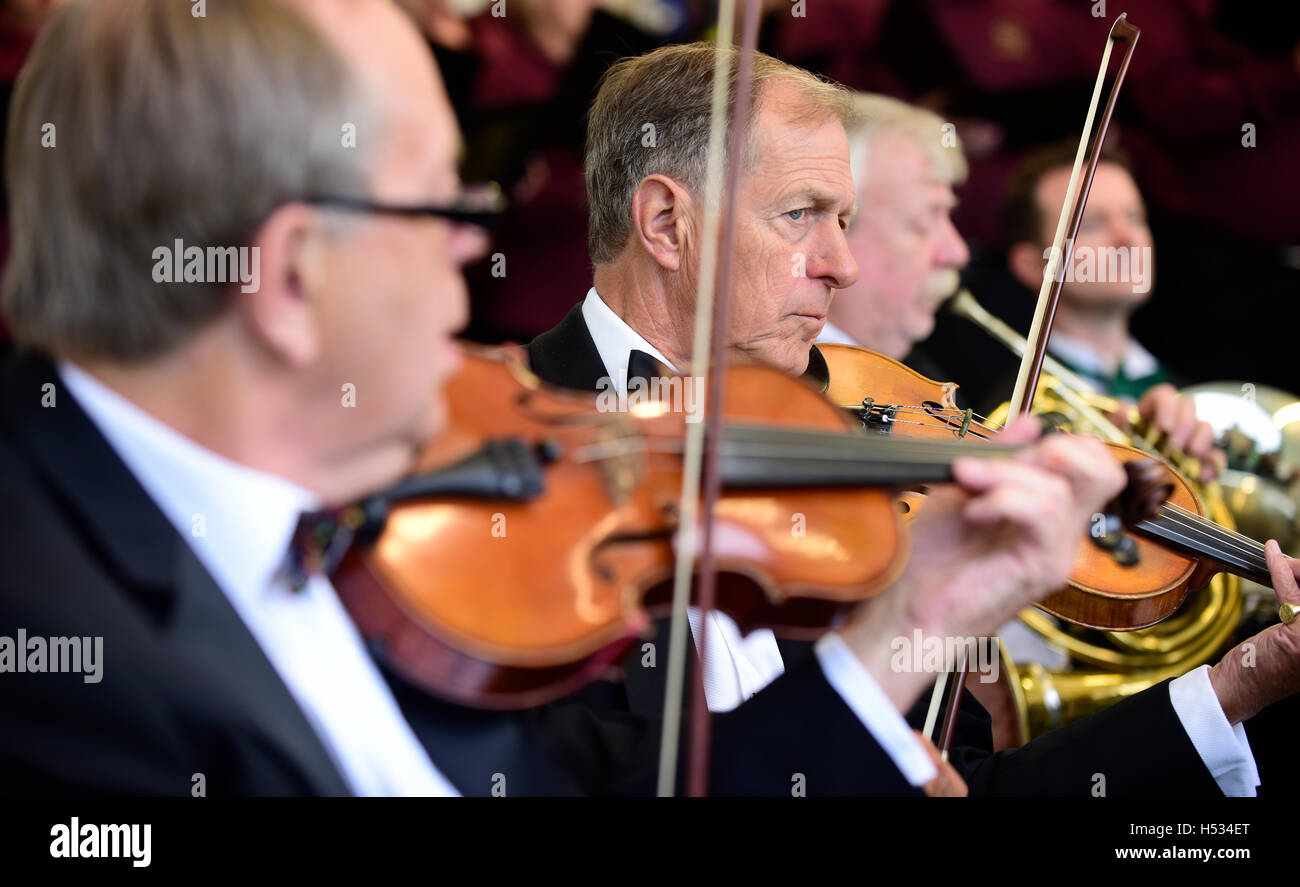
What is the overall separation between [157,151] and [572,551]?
39 cm

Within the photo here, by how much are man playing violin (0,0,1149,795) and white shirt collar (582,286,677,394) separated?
645 mm

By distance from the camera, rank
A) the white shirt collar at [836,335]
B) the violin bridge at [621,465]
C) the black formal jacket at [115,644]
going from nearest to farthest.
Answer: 1. the black formal jacket at [115,644]
2. the violin bridge at [621,465]
3. the white shirt collar at [836,335]

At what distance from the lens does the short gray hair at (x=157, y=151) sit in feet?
2.79

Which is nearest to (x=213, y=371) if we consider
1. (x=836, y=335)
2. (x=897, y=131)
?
(x=836, y=335)

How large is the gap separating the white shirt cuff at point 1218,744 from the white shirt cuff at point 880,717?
1.49ft

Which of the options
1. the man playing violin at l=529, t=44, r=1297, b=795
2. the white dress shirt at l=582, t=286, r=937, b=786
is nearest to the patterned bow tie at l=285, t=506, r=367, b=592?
the white dress shirt at l=582, t=286, r=937, b=786

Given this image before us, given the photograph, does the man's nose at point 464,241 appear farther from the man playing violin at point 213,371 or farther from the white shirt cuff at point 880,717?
the white shirt cuff at point 880,717

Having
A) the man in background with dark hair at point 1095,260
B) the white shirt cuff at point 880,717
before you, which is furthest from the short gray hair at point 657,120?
the man in background with dark hair at point 1095,260

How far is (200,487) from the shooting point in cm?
91

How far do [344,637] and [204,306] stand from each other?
0.26 metres

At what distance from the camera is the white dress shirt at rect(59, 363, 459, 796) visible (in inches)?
35.6

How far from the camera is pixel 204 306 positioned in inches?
34.7
